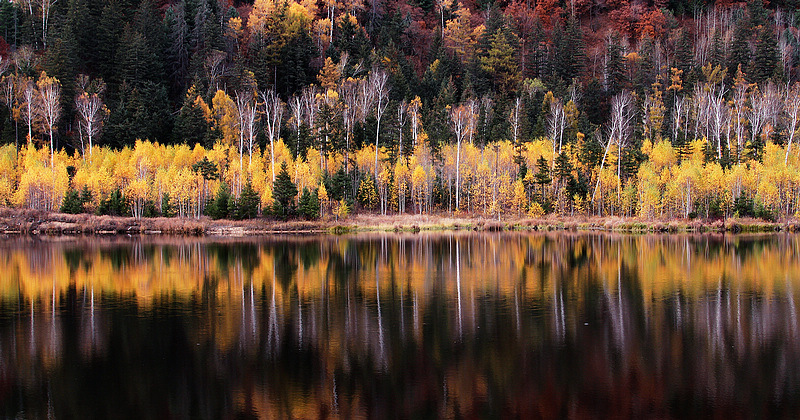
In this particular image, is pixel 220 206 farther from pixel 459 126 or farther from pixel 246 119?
pixel 459 126

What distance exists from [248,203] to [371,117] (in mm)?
24208

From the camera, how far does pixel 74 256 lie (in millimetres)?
40281

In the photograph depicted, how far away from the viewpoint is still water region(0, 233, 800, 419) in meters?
12.8

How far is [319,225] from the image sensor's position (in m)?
68.4

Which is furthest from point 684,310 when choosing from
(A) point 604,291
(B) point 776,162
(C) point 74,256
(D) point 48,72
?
(D) point 48,72

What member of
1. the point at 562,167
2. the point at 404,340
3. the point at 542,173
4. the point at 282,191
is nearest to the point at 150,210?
the point at 282,191

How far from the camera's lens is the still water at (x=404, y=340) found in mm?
12750

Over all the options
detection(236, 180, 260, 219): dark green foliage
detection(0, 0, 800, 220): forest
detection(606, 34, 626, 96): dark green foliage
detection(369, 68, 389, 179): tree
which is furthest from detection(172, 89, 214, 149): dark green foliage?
detection(606, 34, 626, 96): dark green foliage

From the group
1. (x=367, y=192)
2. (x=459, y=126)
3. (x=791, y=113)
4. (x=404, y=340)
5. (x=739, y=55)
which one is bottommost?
(x=404, y=340)

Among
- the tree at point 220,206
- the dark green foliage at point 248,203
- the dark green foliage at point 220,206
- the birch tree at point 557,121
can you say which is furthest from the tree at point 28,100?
the birch tree at point 557,121

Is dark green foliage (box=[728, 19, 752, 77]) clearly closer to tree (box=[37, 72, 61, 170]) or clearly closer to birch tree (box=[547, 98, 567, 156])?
birch tree (box=[547, 98, 567, 156])

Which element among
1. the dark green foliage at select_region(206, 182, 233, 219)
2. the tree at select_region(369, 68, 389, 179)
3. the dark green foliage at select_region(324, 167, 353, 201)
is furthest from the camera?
the tree at select_region(369, 68, 389, 179)

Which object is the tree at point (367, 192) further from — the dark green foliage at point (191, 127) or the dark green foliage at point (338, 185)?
the dark green foliage at point (191, 127)

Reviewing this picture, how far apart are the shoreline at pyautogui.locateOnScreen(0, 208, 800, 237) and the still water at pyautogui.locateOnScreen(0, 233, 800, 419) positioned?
1258 inches
